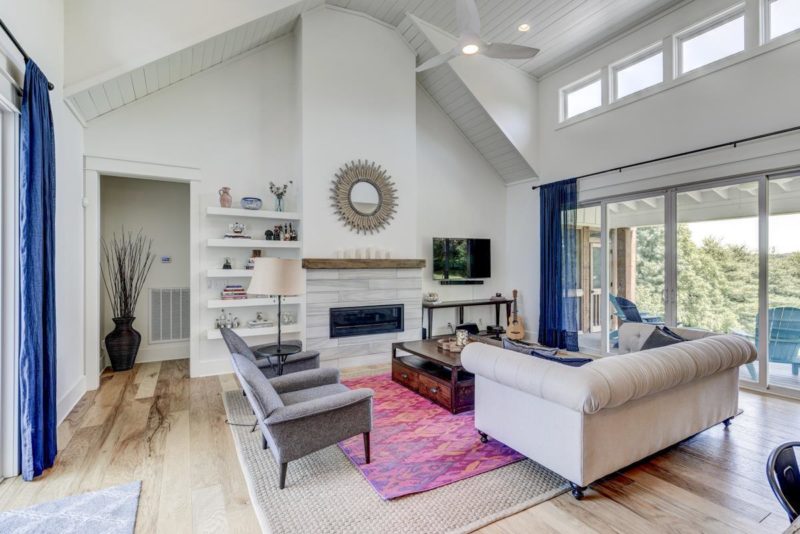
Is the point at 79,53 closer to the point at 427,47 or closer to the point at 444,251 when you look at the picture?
the point at 427,47

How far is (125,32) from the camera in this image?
3457 millimetres

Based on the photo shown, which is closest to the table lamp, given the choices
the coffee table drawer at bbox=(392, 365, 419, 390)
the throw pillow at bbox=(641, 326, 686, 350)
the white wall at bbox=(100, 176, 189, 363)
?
the coffee table drawer at bbox=(392, 365, 419, 390)

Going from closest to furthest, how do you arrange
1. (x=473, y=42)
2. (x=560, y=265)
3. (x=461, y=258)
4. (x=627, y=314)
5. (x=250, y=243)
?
(x=473, y=42) < (x=250, y=243) < (x=627, y=314) < (x=560, y=265) < (x=461, y=258)

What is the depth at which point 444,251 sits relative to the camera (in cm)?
628

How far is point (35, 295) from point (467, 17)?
3.58 meters

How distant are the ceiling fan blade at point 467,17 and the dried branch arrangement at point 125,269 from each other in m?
4.63

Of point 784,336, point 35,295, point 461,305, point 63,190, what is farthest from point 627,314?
point 63,190

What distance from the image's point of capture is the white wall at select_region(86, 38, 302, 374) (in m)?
4.36

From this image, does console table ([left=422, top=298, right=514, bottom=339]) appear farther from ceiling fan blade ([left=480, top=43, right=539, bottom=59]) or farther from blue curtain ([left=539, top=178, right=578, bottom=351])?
ceiling fan blade ([left=480, top=43, right=539, bottom=59])

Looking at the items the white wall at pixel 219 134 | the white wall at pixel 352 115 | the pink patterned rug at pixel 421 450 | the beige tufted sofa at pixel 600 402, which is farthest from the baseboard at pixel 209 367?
the beige tufted sofa at pixel 600 402

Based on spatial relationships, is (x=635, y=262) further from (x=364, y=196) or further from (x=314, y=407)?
(x=314, y=407)

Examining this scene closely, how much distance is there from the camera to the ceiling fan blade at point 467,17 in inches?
120

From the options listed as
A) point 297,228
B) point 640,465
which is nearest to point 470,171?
point 297,228

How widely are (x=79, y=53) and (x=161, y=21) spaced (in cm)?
74
